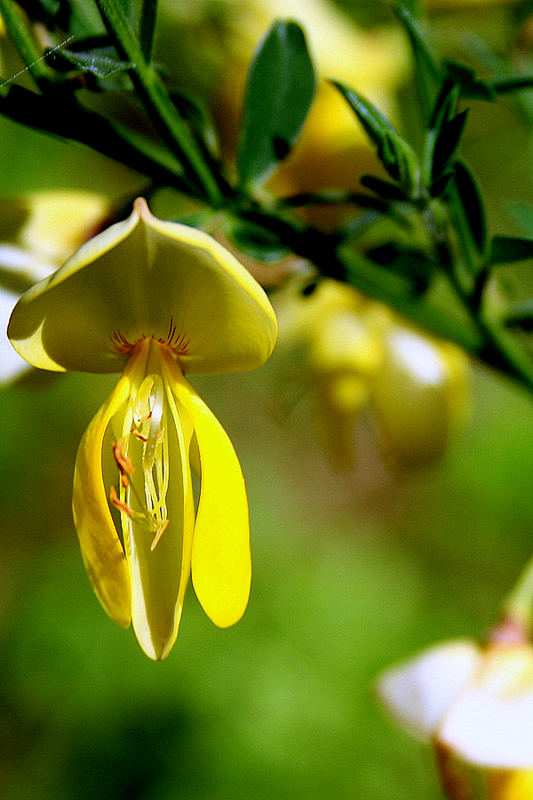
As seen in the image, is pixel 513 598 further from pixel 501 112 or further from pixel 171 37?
pixel 171 37

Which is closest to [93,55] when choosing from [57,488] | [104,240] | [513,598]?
[104,240]

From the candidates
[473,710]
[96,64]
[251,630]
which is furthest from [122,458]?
[251,630]

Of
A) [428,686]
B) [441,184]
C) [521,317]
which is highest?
[441,184]

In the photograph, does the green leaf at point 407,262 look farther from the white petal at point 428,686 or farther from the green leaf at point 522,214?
the white petal at point 428,686

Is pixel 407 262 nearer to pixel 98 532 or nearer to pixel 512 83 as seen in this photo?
pixel 512 83

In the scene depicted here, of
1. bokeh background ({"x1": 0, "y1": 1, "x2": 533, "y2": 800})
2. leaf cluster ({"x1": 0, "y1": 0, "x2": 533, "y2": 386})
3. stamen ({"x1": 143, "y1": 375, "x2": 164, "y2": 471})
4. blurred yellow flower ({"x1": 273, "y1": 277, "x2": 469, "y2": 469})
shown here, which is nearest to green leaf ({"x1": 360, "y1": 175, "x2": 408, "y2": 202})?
leaf cluster ({"x1": 0, "y1": 0, "x2": 533, "y2": 386})

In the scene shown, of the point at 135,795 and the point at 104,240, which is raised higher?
the point at 104,240
